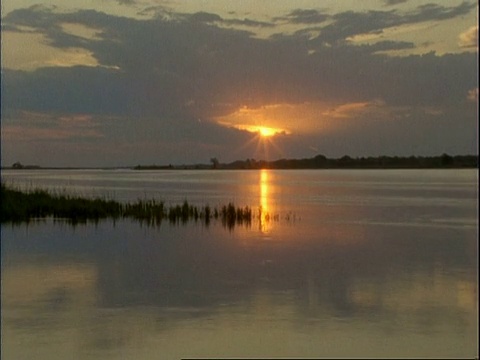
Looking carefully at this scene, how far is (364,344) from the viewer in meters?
8.72

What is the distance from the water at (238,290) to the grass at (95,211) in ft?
1.72

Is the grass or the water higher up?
the grass

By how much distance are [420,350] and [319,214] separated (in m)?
18.7

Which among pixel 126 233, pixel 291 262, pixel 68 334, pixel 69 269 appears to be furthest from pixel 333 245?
pixel 68 334

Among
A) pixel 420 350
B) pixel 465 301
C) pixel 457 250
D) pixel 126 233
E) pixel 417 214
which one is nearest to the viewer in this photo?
pixel 420 350

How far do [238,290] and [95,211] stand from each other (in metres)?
11.3

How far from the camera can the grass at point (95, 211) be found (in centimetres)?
2134

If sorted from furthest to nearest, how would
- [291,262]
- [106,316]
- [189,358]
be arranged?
[291,262], [106,316], [189,358]

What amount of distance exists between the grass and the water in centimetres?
53

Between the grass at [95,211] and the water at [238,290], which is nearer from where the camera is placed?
the water at [238,290]

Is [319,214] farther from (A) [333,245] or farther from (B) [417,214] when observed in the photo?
(A) [333,245]

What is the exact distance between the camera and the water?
8664 millimetres

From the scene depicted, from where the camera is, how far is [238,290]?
1222 cm

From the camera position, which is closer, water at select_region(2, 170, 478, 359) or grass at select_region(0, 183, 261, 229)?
water at select_region(2, 170, 478, 359)
